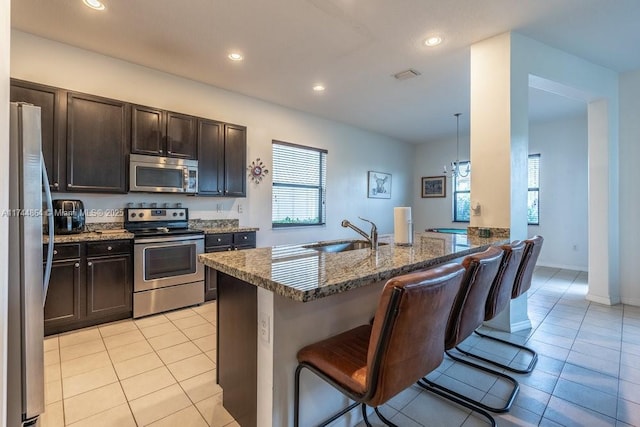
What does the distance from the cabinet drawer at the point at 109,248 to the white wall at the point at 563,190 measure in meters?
6.83

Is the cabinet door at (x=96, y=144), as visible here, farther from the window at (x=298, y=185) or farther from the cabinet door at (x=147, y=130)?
the window at (x=298, y=185)

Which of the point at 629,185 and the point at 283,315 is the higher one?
the point at 629,185

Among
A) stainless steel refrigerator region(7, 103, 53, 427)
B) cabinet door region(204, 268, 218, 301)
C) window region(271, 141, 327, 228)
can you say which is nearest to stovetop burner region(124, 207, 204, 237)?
cabinet door region(204, 268, 218, 301)

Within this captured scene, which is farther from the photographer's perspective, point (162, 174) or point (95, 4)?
point (162, 174)

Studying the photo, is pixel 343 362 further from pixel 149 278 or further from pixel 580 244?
pixel 580 244

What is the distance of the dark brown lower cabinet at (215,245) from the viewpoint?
12.0 ft

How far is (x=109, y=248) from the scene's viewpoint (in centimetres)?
298

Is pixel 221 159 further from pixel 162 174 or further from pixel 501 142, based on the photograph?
pixel 501 142

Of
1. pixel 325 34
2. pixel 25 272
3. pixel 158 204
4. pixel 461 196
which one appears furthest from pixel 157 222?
pixel 461 196

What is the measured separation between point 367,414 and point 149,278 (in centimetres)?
260

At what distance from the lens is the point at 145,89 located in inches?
140

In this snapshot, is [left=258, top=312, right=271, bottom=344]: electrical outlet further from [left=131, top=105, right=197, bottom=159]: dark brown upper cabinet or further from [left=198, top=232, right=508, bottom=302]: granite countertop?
[left=131, top=105, right=197, bottom=159]: dark brown upper cabinet

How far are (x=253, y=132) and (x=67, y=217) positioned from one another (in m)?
2.52

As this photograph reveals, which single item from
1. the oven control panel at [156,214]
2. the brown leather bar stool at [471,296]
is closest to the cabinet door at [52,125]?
the oven control panel at [156,214]
